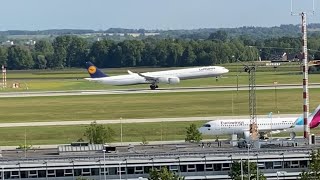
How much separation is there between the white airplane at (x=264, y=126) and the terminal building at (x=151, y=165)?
26608mm

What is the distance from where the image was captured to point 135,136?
98.9 meters

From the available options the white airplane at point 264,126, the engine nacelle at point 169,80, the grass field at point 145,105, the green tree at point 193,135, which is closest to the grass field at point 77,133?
the white airplane at point 264,126

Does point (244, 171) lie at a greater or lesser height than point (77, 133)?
lesser

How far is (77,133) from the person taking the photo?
102750mm

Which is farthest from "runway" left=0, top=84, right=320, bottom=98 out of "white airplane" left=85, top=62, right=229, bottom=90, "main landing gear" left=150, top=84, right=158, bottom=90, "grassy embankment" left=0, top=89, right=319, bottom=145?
"grassy embankment" left=0, top=89, right=319, bottom=145

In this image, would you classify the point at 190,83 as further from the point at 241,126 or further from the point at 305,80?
the point at 305,80

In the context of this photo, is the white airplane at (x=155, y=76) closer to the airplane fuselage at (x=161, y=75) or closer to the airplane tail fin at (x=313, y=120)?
the airplane fuselage at (x=161, y=75)

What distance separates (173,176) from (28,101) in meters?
Answer: 92.4

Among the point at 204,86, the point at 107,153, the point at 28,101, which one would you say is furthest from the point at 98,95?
the point at 107,153

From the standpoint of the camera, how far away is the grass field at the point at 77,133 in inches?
3805

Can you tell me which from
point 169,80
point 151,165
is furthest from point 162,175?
point 169,80

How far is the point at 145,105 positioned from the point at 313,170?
76.4 meters

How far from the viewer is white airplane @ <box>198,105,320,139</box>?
94.4 meters

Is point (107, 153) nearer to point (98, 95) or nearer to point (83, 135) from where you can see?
point (83, 135)
